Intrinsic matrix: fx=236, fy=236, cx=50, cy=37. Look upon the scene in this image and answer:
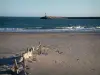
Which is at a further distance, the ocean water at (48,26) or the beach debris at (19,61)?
the ocean water at (48,26)

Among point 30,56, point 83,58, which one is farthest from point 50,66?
point 83,58

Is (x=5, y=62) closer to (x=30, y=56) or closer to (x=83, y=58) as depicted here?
(x=30, y=56)

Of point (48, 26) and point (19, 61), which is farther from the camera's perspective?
point (48, 26)

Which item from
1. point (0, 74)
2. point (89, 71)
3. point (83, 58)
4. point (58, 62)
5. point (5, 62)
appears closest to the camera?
point (0, 74)

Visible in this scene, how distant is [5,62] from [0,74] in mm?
1125

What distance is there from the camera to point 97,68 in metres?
7.39

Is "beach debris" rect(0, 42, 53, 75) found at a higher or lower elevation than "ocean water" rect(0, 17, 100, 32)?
higher

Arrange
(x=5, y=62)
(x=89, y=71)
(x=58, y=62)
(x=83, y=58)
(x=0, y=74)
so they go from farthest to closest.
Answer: (x=83, y=58)
(x=58, y=62)
(x=5, y=62)
(x=89, y=71)
(x=0, y=74)

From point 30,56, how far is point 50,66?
1212 mm

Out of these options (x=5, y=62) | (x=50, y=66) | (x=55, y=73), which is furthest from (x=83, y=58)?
(x=5, y=62)

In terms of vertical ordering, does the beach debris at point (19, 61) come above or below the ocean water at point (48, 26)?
above

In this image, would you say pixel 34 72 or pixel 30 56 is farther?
pixel 30 56

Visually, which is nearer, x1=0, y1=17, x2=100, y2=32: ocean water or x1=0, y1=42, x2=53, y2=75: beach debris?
x1=0, y1=42, x2=53, y2=75: beach debris

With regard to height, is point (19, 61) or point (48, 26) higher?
point (19, 61)
